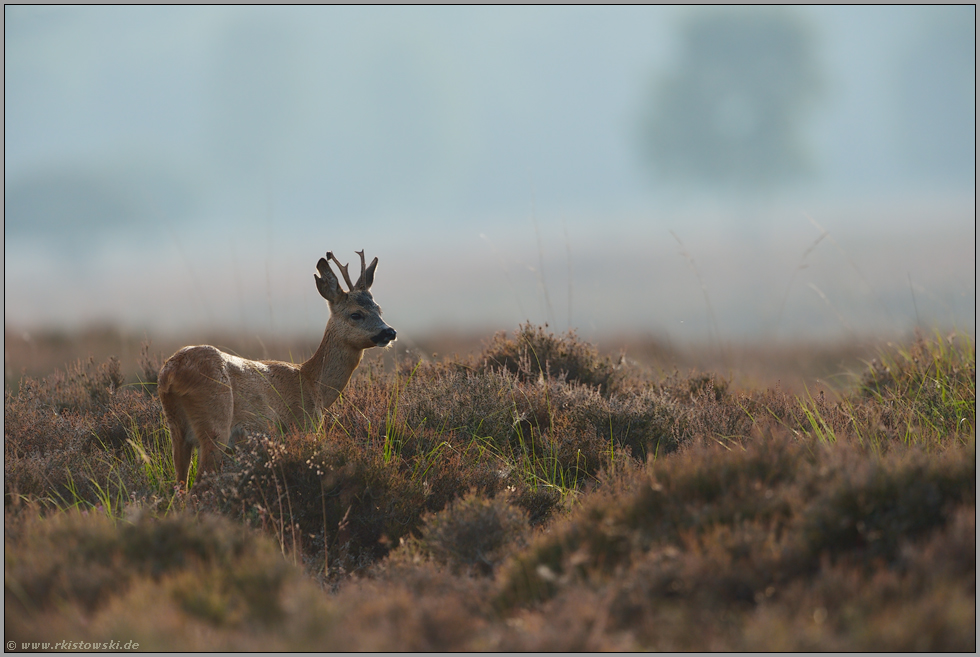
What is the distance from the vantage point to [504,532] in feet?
16.2

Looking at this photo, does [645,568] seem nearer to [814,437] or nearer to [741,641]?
[741,641]

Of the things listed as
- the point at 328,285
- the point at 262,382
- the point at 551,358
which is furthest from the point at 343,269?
the point at 551,358

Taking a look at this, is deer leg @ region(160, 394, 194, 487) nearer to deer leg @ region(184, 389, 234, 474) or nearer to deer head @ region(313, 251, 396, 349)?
deer leg @ region(184, 389, 234, 474)

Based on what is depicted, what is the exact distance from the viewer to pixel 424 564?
4.68 meters

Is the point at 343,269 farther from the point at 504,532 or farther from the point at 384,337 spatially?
the point at 504,532

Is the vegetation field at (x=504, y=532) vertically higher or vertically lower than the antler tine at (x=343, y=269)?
lower

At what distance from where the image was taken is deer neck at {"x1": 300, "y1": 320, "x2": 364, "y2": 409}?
696 centimetres

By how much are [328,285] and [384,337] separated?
0.88m

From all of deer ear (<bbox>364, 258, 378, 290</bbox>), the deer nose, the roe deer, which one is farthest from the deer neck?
deer ear (<bbox>364, 258, 378, 290</bbox>)

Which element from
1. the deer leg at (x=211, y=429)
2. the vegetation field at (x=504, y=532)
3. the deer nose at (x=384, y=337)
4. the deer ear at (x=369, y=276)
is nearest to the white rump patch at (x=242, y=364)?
the deer leg at (x=211, y=429)

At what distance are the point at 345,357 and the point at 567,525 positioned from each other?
10.2ft

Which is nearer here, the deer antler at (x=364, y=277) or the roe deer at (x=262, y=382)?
the roe deer at (x=262, y=382)

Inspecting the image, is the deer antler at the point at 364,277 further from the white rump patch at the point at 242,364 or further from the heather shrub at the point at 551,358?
the heather shrub at the point at 551,358

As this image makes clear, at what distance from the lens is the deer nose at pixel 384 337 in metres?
6.73
